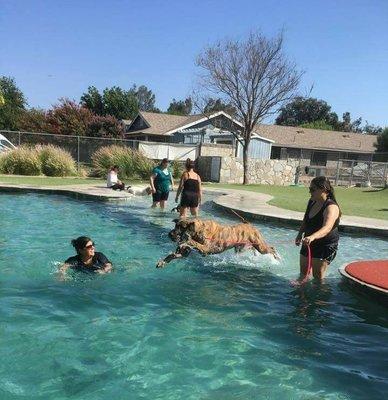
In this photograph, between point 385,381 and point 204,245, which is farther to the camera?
point 204,245

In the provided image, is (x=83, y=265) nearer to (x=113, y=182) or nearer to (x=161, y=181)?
(x=161, y=181)

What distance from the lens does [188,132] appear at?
1699 inches

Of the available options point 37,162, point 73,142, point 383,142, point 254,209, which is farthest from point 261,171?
point 383,142

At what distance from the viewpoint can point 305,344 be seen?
5109mm

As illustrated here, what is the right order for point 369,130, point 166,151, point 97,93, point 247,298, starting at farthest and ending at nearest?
point 369,130, point 97,93, point 166,151, point 247,298

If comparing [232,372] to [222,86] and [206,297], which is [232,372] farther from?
[222,86]

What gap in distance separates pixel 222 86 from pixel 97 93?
118 feet

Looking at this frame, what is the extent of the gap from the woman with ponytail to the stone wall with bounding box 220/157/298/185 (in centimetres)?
2195

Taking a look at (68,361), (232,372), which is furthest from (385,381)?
(68,361)

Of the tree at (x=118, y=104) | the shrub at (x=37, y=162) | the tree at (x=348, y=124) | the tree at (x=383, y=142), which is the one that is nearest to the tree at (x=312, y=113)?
the tree at (x=348, y=124)

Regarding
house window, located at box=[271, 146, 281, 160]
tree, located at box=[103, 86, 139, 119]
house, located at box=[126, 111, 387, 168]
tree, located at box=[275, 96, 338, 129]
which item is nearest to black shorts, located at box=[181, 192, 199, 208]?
house, located at box=[126, 111, 387, 168]

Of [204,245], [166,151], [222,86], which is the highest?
[222,86]

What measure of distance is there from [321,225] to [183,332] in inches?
98.9

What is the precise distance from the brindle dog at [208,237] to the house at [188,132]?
30.1 meters
